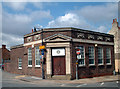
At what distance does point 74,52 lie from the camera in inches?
768

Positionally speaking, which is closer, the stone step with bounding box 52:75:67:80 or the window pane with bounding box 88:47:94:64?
the stone step with bounding box 52:75:67:80

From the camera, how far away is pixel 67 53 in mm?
19000

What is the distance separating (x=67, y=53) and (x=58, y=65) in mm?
1820

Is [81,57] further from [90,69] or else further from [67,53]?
[67,53]

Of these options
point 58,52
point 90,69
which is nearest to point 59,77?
point 58,52

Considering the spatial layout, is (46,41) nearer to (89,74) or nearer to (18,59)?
(89,74)

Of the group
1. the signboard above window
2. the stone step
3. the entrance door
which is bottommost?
the stone step

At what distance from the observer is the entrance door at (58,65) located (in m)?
19.1

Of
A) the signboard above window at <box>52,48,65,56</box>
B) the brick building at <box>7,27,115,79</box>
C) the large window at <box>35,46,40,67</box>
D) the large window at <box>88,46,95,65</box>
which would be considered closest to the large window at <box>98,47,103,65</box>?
the brick building at <box>7,27,115,79</box>

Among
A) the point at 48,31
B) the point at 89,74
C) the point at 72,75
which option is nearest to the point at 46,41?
the point at 48,31

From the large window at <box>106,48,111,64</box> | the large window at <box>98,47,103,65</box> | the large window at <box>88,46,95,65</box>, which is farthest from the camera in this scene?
the large window at <box>106,48,111,64</box>

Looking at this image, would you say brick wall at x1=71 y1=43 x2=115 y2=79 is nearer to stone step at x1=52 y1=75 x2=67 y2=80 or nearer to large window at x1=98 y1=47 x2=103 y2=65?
large window at x1=98 y1=47 x2=103 y2=65

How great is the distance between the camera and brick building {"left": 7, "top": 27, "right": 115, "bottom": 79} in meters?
19.1

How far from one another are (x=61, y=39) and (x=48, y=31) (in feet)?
6.55
